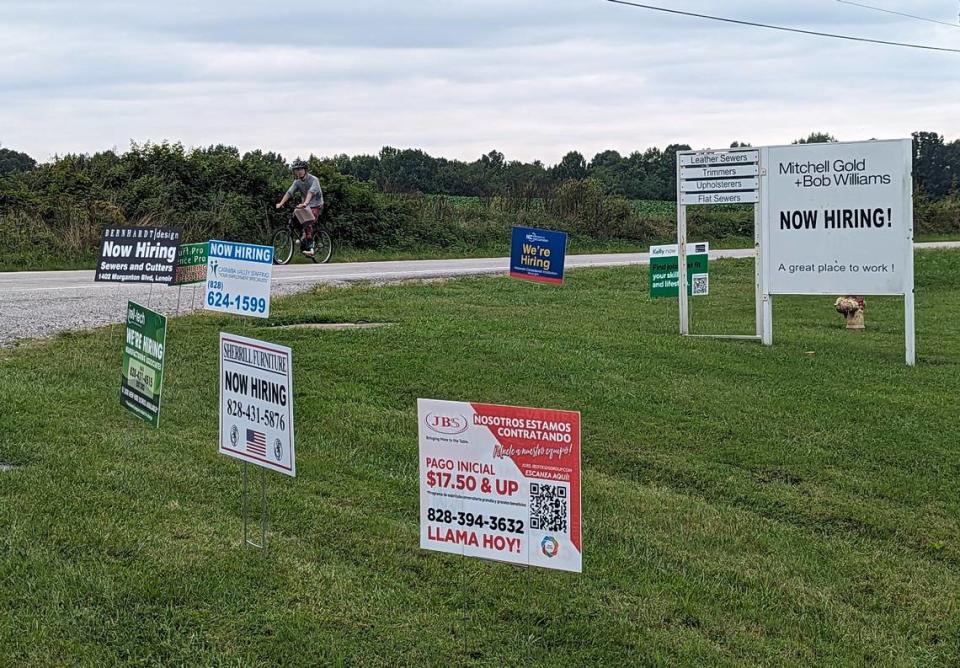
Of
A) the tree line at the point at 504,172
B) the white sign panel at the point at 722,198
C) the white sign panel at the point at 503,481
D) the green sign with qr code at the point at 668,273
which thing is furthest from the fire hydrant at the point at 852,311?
the tree line at the point at 504,172

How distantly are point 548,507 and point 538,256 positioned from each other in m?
11.1

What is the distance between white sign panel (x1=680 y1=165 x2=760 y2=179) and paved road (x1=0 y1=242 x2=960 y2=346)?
19.7 feet

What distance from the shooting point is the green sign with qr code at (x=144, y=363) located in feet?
22.2

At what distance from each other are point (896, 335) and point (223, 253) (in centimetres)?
886

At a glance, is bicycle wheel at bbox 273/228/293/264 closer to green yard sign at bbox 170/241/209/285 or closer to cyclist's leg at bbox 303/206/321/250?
cyclist's leg at bbox 303/206/321/250

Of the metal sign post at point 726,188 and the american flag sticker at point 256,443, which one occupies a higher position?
the metal sign post at point 726,188

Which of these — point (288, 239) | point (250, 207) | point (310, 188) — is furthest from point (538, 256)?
point (250, 207)

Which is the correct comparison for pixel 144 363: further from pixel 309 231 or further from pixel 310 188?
pixel 309 231

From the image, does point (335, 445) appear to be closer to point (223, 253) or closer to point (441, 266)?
point (223, 253)

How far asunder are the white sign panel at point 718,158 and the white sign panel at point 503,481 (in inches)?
347

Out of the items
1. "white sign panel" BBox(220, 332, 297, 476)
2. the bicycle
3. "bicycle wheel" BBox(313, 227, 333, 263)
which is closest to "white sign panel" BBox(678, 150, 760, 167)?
"white sign panel" BBox(220, 332, 297, 476)

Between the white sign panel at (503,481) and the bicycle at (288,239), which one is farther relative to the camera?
the bicycle at (288,239)

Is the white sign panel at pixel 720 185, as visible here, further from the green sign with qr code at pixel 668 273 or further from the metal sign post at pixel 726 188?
the green sign with qr code at pixel 668 273

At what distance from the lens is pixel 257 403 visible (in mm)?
5621
